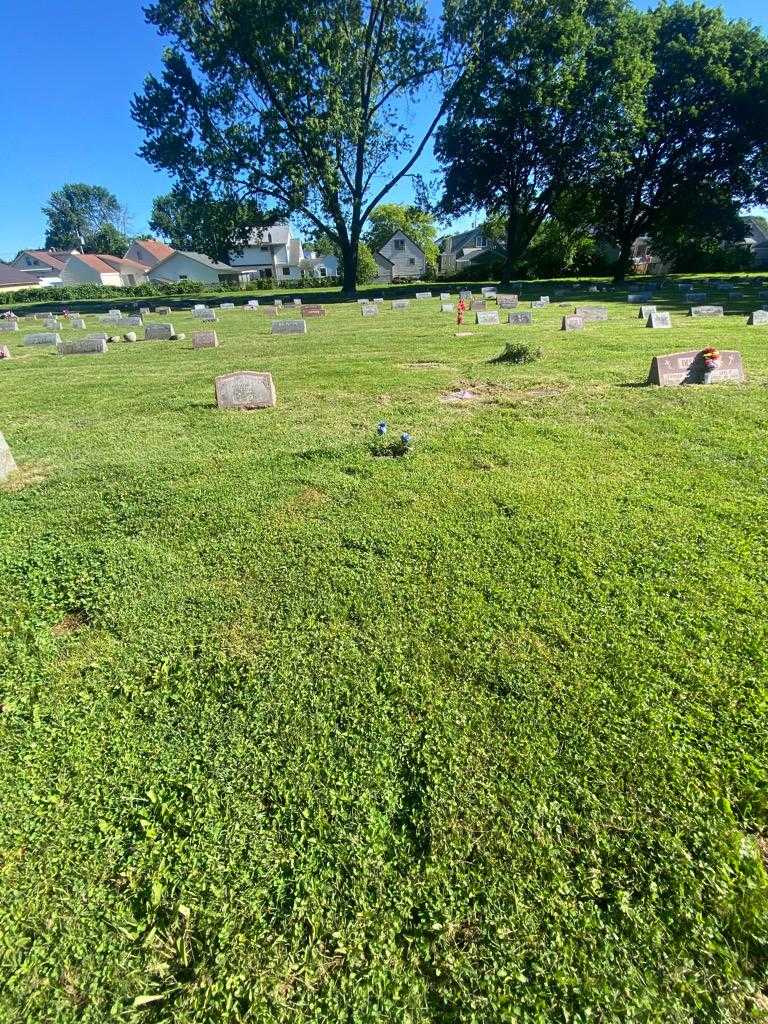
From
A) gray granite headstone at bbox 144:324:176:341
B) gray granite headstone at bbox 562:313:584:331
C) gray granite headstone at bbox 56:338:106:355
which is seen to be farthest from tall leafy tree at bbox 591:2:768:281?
gray granite headstone at bbox 56:338:106:355

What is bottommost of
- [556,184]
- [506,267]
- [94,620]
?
[94,620]

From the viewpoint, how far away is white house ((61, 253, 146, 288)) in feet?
212

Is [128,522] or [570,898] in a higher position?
[128,522]

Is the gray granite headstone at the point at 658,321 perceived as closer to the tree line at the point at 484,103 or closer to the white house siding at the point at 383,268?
the tree line at the point at 484,103

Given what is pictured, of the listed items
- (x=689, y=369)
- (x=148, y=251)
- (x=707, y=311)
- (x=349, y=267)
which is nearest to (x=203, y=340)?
(x=689, y=369)

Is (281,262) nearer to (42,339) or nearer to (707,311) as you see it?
(42,339)

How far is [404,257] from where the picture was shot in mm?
62438

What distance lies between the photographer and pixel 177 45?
28734 millimetres

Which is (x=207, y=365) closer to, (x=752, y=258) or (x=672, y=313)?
(x=672, y=313)

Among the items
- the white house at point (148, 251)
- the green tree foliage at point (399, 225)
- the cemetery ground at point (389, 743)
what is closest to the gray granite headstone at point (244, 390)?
the cemetery ground at point (389, 743)

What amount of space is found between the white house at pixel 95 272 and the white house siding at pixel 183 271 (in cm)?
366

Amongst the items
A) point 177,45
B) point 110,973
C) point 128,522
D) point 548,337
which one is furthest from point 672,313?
point 177,45

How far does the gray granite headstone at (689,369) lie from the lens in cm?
760

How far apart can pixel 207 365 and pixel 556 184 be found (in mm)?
34782
